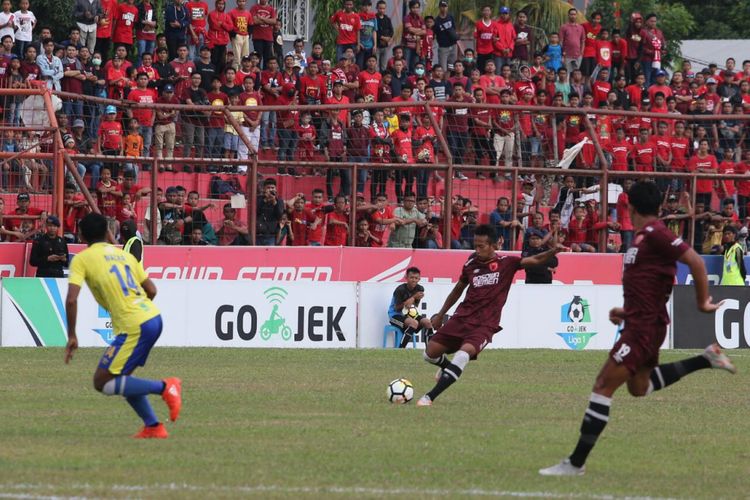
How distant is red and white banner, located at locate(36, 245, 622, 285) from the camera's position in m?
21.7

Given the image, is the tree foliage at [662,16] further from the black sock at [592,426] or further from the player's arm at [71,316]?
the black sock at [592,426]

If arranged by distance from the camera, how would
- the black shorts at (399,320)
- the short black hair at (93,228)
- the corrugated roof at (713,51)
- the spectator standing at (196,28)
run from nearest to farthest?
the short black hair at (93,228) < the black shorts at (399,320) < the spectator standing at (196,28) < the corrugated roof at (713,51)

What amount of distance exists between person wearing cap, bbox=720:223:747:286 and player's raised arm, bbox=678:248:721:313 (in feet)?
52.1

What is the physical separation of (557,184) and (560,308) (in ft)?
8.54

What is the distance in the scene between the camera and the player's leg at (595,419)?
860cm

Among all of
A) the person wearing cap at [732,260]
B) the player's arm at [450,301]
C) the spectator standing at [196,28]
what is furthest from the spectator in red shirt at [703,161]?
the player's arm at [450,301]

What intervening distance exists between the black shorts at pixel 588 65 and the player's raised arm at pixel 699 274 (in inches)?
852

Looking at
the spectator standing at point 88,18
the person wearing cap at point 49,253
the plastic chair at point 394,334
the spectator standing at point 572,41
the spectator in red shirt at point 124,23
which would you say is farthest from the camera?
the spectator standing at point 572,41

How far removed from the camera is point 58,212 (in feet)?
67.3

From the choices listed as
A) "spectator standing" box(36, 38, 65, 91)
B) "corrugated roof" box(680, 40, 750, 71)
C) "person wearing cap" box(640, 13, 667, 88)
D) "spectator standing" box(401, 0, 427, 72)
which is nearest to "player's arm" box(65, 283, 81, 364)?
"spectator standing" box(36, 38, 65, 91)

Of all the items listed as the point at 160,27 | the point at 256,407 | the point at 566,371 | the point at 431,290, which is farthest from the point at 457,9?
the point at 256,407

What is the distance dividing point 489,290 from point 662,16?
41664 millimetres

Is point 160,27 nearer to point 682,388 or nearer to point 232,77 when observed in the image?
point 232,77

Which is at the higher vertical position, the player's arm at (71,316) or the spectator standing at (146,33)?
the spectator standing at (146,33)
